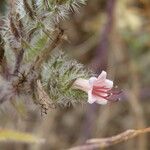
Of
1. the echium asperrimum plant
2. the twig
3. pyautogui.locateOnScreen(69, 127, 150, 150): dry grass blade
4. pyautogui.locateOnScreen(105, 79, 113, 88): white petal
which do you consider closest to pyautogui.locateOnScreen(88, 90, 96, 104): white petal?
the echium asperrimum plant

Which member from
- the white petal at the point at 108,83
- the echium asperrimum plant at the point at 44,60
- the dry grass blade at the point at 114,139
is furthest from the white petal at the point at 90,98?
the dry grass blade at the point at 114,139

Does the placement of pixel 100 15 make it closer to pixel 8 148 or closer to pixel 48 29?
pixel 8 148

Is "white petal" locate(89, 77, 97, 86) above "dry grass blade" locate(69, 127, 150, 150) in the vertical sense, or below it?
above

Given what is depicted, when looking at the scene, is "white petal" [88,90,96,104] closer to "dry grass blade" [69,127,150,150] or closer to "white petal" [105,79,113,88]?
"white petal" [105,79,113,88]

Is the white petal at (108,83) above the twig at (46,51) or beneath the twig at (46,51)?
beneath

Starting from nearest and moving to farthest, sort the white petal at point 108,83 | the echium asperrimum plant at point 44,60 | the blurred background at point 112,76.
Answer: the echium asperrimum plant at point 44,60, the white petal at point 108,83, the blurred background at point 112,76

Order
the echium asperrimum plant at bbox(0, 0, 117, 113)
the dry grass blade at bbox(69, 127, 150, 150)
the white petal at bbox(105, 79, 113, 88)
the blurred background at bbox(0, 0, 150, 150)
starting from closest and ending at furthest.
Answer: the echium asperrimum plant at bbox(0, 0, 117, 113) → the white petal at bbox(105, 79, 113, 88) → the dry grass blade at bbox(69, 127, 150, 150) → the blurred background at bbox(0, 0, 150, 150)

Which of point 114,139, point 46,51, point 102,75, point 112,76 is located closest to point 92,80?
point 102,75

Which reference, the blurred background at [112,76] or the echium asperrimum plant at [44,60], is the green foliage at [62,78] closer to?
the echium asperrimum plant at [44,60]
